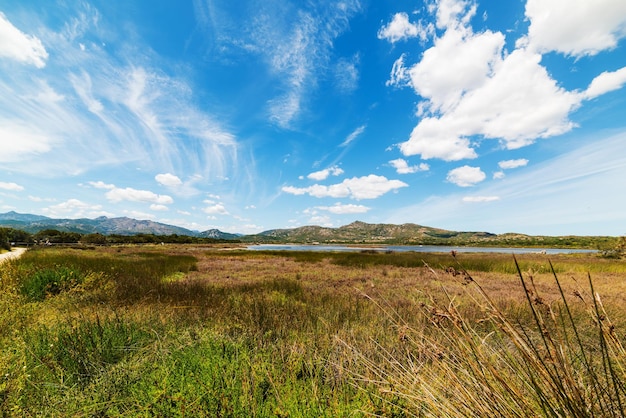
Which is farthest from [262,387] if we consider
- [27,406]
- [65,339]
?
[65,339]

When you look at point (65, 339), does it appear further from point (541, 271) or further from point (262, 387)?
point (541, 271)

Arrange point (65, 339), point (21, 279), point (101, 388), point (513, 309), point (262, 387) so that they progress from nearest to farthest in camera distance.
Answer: point (101, 388) → point (262, 387) → point (65, 339) → point (513, 309) → point (21, 279)

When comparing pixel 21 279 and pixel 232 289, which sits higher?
pixel 21 279

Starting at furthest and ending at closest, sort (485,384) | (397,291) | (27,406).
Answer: (397,291) → (27,406) → (485,384)

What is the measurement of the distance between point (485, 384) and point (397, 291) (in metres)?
8.52

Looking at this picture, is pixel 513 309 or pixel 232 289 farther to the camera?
pixel 232 289

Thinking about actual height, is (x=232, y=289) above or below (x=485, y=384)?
below

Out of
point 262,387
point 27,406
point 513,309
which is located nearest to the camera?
point 27,406

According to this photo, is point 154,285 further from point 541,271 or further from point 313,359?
point 541,271

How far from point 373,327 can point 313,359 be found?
1885mm

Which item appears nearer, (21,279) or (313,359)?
(313,359)

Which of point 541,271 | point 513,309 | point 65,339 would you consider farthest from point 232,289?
point 541,271

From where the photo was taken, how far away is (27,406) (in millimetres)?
2617

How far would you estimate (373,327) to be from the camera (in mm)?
5254
